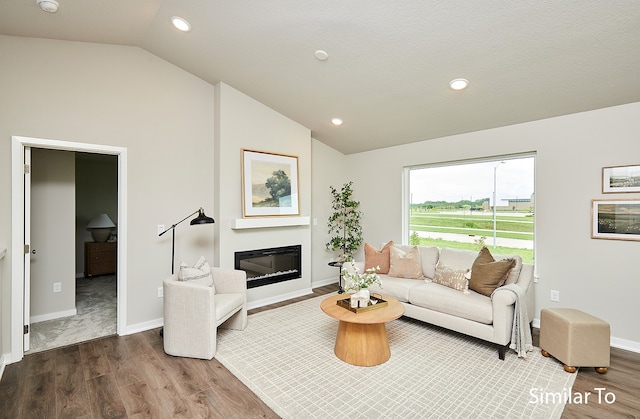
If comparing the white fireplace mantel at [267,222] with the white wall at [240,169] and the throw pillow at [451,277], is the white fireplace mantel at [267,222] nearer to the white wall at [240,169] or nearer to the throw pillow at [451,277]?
the white wall at [240,169]

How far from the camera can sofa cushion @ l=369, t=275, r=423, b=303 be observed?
11.7ft

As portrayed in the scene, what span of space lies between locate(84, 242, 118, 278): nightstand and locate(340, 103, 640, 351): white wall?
6888mm

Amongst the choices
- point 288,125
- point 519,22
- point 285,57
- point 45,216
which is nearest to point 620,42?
point 519,22

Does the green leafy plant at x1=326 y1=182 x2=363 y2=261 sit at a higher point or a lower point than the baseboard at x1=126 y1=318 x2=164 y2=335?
higher

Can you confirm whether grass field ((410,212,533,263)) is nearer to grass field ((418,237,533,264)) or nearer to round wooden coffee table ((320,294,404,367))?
grass field ((418,237,533,264))

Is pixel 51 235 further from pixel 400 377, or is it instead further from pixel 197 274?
pixel 400 377

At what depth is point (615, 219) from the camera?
300 cm

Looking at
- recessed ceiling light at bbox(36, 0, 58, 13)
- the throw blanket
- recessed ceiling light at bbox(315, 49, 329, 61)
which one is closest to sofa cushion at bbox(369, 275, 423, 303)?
the throw blanket

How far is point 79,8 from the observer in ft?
8.54

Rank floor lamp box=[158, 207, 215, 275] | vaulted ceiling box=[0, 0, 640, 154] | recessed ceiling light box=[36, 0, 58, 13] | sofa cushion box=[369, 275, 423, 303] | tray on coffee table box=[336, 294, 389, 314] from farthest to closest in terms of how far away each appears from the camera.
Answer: sofa cushion box=[369, 275, 423, 303] < floor lamp box=[158, 207, 215, 275] < tray on coffee table box=[336, 294, 389, 314] < recessed ceiling light box=[36, 0, 58, 13] < vaulted ceiling box=[0, 0, 640, 154]

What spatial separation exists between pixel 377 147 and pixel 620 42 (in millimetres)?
3178

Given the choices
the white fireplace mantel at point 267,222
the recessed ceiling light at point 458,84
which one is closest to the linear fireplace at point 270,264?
the white fireplace mantel at point 267,222

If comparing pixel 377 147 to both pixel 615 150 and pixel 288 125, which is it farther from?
pixel 615 150

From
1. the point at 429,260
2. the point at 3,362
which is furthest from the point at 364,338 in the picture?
the point at 3,362
